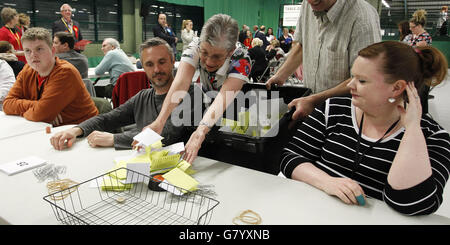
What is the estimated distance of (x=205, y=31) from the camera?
1633 millimetres

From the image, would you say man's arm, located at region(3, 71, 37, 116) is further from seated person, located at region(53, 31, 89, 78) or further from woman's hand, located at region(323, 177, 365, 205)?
woman's hand, located at region(323, 177, 365, 205)

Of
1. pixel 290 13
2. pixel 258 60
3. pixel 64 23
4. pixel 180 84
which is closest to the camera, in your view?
pixel 180 84

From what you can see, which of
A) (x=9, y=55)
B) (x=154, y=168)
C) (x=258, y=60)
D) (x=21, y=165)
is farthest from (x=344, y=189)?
(x=258, y=60)

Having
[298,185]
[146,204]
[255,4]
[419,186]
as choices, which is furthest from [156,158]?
[255,4]

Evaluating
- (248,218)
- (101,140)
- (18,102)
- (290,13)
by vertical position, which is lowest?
(248,218)

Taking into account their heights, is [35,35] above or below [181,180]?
above

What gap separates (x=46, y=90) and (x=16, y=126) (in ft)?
1.04

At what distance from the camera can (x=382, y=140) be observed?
1245 mm

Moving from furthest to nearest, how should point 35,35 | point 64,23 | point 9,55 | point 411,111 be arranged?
point 64,23, point 9,55, point 35,35, point 411,111

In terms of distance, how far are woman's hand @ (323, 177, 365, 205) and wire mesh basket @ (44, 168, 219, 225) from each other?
0.43m

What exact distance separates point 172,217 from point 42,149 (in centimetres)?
102

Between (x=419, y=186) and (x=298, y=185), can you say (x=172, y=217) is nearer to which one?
(x=298, y=185)

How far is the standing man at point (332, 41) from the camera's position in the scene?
163 centimetres

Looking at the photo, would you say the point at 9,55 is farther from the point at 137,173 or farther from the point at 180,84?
the point at 137,173
